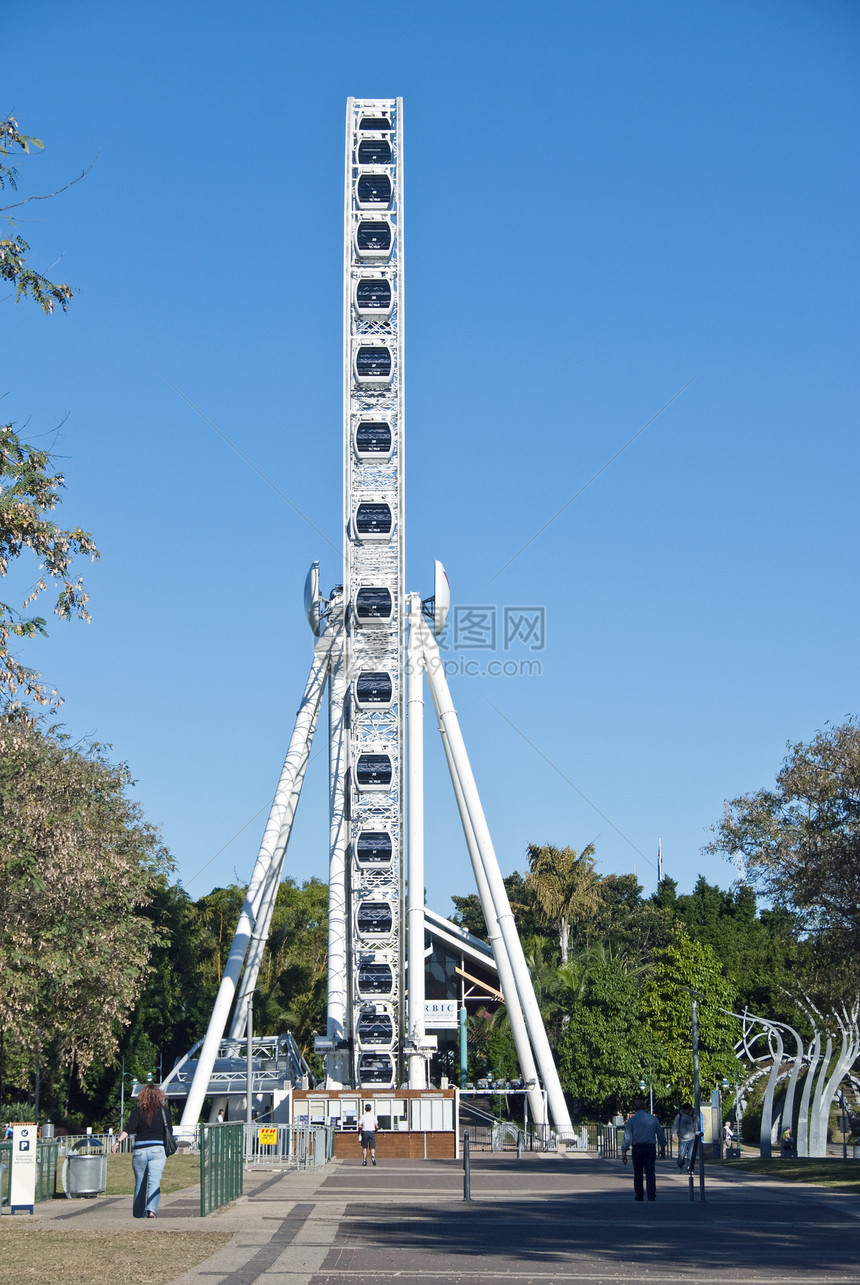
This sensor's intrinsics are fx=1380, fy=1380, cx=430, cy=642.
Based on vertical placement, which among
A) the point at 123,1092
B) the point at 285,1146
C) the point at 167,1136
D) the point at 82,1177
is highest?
the point at 167,1136

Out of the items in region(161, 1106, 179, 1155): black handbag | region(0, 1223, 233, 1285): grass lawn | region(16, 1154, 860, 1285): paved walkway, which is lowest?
region(16, 1154, 860, 1285): paved walkway

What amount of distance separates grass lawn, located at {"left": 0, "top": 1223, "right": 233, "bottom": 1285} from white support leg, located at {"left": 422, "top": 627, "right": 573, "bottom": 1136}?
32.8 m

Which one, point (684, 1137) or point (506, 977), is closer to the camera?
point (684, 1137)

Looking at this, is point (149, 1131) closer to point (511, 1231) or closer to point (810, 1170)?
point (511, 1231)

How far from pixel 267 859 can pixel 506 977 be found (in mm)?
10218

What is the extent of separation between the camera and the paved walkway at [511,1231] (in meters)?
13.3

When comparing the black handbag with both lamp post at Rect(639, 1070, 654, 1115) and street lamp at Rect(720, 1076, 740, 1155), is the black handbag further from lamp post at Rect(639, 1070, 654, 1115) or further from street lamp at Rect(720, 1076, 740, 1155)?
lamp post at Rect(639, 1070, 654, 1115)

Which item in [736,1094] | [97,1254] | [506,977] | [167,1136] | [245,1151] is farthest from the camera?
[736,1094]

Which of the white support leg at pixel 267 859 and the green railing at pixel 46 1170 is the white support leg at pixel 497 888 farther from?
the green railing at pixel 46 1170

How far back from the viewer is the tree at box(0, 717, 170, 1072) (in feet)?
103

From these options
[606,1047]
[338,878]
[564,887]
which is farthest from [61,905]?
[564,887]

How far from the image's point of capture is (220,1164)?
66.7 feet

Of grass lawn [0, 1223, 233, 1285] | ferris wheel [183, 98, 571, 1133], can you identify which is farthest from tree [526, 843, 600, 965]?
grass lawn [0, 1223, 233, 1285]

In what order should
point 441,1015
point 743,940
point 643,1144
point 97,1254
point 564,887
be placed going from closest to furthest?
point 97,1254, point 643,1144, point 441,1015, point 564,887, point 743,940
